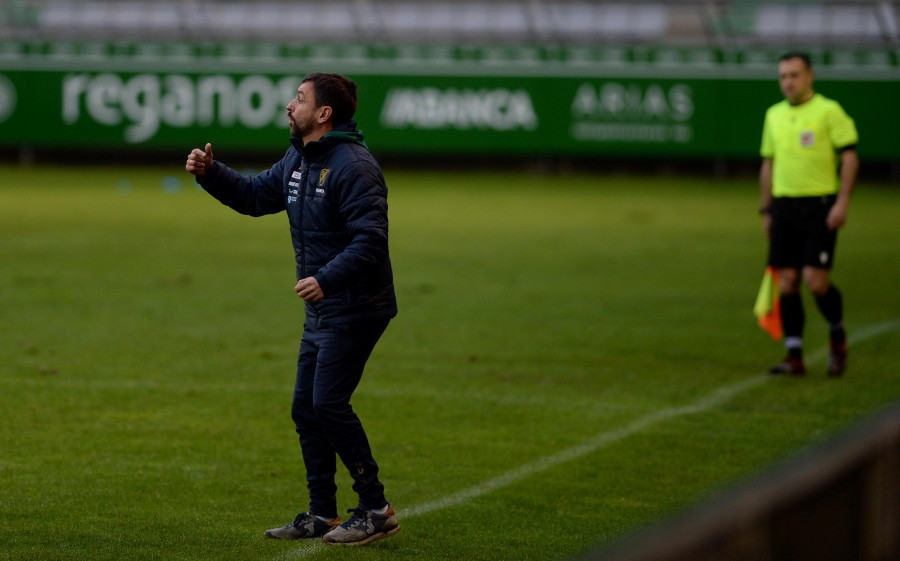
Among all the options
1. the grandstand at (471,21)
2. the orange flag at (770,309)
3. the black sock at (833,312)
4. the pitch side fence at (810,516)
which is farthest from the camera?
the grandstand at (471,21)

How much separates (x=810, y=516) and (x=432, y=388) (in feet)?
20.9

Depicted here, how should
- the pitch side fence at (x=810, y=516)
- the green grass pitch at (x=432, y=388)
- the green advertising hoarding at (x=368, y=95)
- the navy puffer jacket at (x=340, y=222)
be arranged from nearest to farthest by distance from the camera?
the pitch side fence at (x=810, y=516) < the navy puffer jacket at (x=340, y=222) < the green grass pitch at (x=432, y=388) < the green advertising hoarding at (x=368, y=95)

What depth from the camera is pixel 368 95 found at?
26625 millimetres

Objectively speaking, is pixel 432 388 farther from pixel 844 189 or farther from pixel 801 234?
pixel 844 189

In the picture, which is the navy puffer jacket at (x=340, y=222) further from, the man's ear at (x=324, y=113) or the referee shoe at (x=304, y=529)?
the referee shoe at (x=304, y=529)

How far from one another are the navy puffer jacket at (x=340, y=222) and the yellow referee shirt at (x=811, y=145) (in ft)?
14.2

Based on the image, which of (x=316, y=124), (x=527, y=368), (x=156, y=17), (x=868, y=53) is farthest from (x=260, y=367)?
(x=156, y=17)

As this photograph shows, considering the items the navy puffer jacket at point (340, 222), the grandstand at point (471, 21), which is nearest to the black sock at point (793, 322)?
the navy puffer jacket at point (340, 222)

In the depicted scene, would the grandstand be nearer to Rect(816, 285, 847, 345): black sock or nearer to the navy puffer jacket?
Rect(816, 285, 847, 345): black sock

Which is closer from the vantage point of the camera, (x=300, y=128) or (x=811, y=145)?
(x=300, y=128)

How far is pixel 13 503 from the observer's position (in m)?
5.18

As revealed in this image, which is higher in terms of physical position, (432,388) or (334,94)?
(334,94)

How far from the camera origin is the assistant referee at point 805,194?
8.17 metres

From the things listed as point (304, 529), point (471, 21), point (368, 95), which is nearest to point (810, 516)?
point (304, 529)
